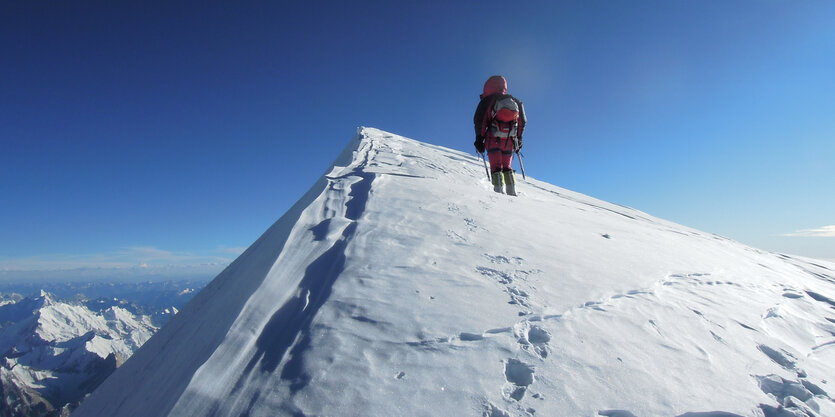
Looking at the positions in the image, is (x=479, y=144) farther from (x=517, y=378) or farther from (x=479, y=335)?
(x=517, y=378)

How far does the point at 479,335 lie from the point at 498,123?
5788 millimetres

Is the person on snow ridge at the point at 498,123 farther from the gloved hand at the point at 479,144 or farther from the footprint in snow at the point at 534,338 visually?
the footprint in snow at the point at 534,338

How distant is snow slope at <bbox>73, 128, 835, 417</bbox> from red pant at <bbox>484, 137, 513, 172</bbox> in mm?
2742

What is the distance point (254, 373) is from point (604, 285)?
12.3 feet

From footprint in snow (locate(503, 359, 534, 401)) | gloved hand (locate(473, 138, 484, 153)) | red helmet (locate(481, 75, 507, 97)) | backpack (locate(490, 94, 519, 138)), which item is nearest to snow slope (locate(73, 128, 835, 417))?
footprint in snow (locate(503, 359, 534, 401))

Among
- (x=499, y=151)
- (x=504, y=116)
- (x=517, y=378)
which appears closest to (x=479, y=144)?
(x=499, y=151)

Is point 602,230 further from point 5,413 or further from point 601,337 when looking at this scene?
point 5,413

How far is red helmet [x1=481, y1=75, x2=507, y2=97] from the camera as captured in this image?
306 inches

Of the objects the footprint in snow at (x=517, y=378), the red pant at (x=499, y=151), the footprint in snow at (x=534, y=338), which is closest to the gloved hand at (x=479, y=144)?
the red pant at (x=499, y=151)

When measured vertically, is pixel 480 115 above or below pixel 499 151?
above

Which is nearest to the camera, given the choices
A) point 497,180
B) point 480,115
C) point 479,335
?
point 479,335

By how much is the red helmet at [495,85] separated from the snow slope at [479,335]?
12.0 ft

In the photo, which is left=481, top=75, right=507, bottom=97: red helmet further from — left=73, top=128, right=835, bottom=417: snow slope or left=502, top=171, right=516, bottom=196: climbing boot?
left=73, top=128, right=835, bottom=417: snow slope

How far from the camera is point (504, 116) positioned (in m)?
7.52
